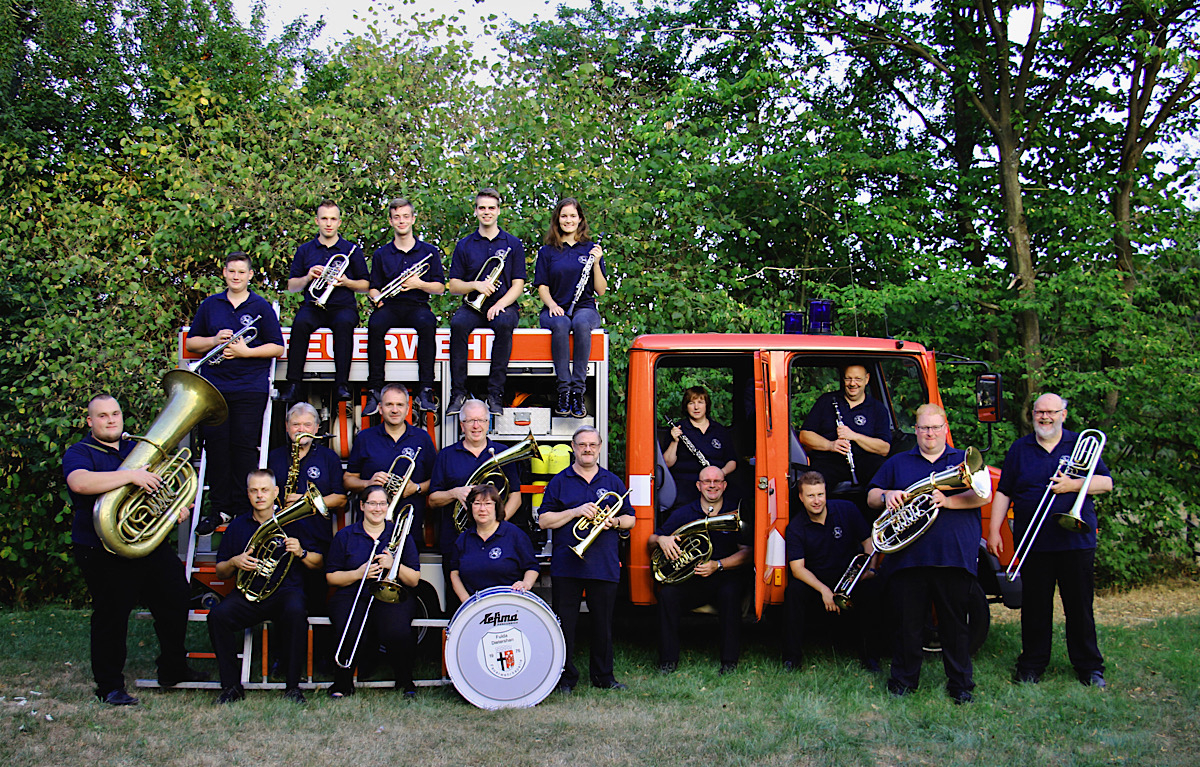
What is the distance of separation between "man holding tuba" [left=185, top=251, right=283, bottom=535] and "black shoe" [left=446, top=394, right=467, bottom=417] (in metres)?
1.27

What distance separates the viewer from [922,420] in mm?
6137

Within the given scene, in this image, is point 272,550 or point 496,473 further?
point 496,473

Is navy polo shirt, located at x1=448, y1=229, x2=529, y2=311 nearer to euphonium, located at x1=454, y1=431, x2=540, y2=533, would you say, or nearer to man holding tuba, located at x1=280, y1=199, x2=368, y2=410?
man holding tuba, located at x1=280, y1=199, x2=368, y2=410

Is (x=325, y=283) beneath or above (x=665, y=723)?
above

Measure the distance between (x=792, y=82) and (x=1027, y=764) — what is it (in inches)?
356

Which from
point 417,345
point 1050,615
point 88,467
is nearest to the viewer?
point 88,467

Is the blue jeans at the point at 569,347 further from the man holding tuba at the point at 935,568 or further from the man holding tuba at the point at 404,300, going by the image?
the man holding tuba at the point at 935,568

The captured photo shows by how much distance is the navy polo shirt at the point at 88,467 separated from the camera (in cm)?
578

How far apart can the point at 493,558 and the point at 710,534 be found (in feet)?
5.10

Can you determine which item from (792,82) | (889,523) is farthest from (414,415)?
(792,82)

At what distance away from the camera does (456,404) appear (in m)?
6.92

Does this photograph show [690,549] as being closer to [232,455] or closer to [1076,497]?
[1076,497]

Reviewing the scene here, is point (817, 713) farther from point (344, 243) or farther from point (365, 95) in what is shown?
point (365, 95)

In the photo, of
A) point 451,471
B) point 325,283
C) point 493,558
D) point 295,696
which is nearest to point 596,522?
point 493,558
